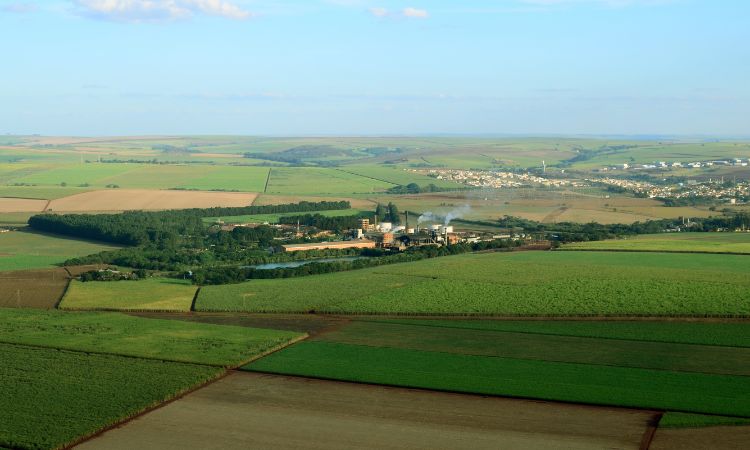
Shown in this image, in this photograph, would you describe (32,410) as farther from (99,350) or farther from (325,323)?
(325,323)

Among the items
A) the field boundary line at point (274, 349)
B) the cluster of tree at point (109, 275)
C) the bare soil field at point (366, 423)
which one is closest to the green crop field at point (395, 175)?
the cluster of tree at point (109, 275)

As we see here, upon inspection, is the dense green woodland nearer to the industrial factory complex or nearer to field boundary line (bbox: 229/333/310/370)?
the industrial factory complex

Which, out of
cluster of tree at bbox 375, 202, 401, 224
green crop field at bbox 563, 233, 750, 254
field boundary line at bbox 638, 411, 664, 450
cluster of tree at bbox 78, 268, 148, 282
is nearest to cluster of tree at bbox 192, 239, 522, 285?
cluster of tree at bbox 78, 268, 148, 282

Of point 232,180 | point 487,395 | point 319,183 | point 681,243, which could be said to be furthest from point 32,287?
point 232,180

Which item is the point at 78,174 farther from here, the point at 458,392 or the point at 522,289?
the point at 458,392

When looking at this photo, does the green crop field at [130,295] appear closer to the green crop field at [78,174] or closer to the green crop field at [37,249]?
the green crop field at [37,249]

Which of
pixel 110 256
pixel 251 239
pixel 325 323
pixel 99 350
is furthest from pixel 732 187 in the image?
pixel 99 350

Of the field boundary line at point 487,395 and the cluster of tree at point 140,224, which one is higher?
the field boundary line at point 487,395
